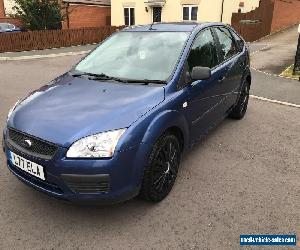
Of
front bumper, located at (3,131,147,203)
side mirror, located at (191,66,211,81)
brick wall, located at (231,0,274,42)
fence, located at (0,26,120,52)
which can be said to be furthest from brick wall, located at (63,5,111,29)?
front bumper, located at (3,131,147,203)

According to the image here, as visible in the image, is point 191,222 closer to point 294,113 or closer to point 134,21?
point 294,113

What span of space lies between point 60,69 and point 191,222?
9.77 m

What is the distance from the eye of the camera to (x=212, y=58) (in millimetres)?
4355

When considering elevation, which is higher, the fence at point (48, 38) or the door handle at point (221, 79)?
the door handle at point (221, 79)

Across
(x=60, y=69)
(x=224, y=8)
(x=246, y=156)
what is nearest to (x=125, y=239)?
(x=246, y=156)

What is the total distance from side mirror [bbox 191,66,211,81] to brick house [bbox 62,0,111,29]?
24.6 metres

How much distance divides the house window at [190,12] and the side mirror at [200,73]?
20.8 metres

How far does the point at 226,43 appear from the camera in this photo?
498cm

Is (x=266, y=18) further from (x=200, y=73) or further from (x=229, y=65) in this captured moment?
(x=200, y=73)

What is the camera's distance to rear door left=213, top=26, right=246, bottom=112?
15.3ft

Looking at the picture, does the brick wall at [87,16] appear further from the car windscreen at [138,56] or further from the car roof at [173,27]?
the car windscreen at [138,56]

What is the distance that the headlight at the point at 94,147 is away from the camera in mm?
2709

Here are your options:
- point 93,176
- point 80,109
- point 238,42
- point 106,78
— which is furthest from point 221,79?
point 93,176

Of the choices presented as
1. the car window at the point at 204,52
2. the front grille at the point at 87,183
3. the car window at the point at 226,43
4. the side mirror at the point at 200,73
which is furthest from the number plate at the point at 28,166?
the car window at the point at 226,43
